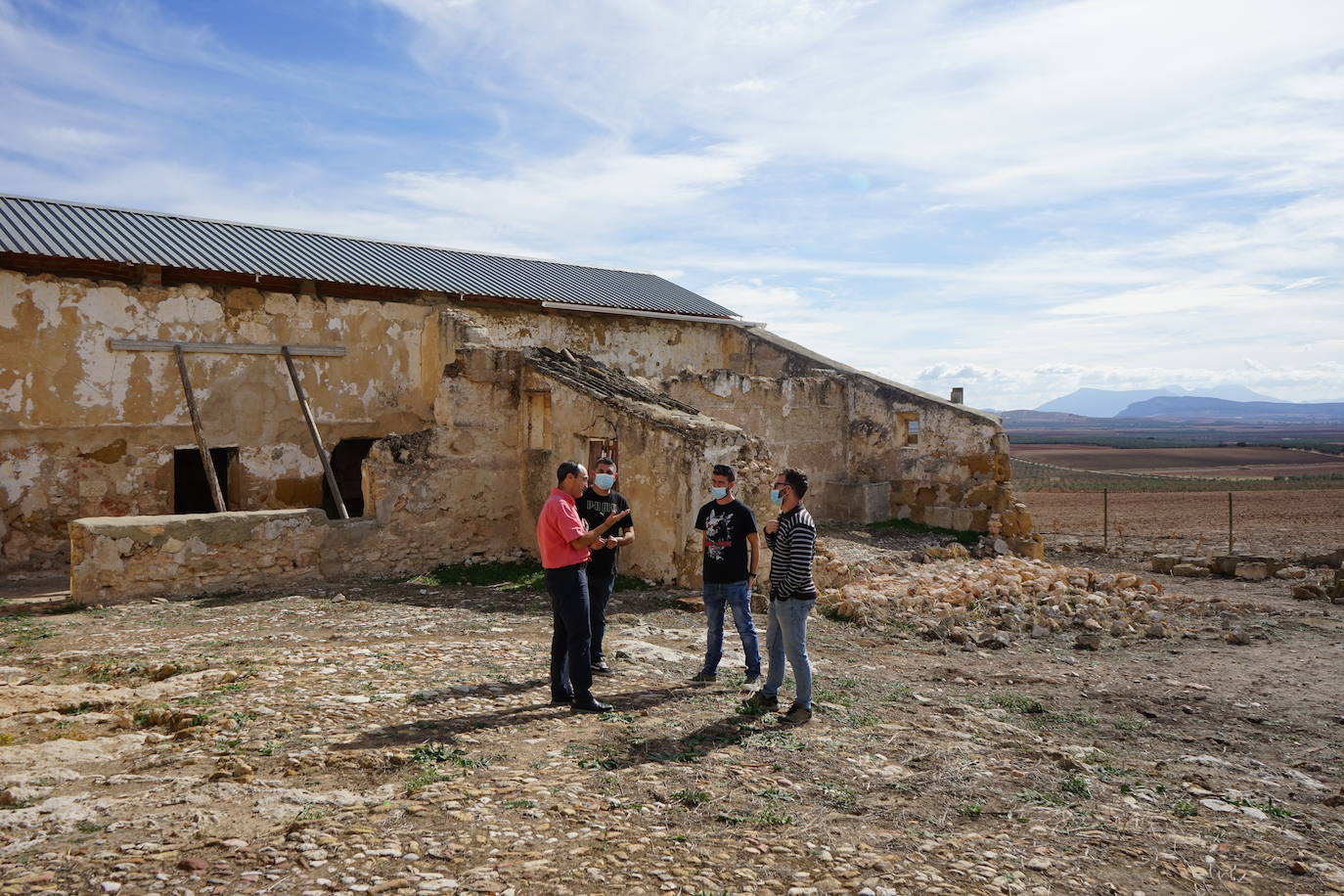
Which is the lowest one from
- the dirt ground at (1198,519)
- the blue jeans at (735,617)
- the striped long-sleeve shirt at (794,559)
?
the dirt ground at (1198,519)

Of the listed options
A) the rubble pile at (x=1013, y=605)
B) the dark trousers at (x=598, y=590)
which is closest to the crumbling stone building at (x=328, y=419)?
the rubble pile at (x=1013, y=605)

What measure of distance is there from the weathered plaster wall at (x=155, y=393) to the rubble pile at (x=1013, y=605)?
6.71m

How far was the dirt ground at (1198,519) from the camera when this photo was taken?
19.1 metres

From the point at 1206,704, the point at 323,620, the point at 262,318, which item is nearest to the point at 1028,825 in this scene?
the point at 1206,704

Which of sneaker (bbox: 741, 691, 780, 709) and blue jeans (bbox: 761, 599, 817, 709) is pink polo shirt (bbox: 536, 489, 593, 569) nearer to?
blue jeans (bbox: 761, 599, 817, 709)

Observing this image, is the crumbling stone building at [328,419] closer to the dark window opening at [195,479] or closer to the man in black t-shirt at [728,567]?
the dark window opening at [195,479]

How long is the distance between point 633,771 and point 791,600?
5.54 ft

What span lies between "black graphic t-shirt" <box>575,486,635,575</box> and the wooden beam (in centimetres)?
951

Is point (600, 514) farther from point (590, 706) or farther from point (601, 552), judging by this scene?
point (590, 706)

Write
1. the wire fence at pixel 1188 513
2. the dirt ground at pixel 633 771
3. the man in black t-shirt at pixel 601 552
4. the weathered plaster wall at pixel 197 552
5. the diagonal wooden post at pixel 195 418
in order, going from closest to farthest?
1. the dirt ground at pixel 633 771
2. the man in black t-shirt at pixel 601 552
3. the weathered plaster wall at pixel 197 552
4. the diagonal wooden post at pixel 195 418
5. the wire fence at pixel 1188 513

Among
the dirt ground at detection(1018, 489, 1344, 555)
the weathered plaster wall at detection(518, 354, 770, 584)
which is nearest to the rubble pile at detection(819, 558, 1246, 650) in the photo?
the weathered plaster wall at detection(518, 354, 770, 584)

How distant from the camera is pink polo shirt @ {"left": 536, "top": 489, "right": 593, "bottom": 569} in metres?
6.06

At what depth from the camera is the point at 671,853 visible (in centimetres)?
410

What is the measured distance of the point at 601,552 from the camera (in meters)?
7.11
